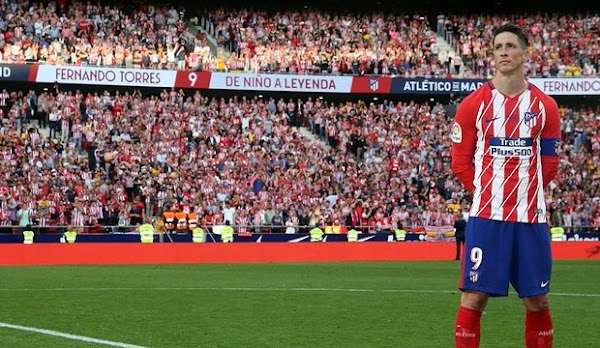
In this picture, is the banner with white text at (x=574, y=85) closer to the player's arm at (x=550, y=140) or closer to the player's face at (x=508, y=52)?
the player's arm at (x=550, y=140)

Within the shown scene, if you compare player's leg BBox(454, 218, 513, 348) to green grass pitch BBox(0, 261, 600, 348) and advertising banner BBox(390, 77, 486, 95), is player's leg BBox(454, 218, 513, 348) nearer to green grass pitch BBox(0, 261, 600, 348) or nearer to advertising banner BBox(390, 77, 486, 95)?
green grass pitch BBox(0, 261, 600, 348)

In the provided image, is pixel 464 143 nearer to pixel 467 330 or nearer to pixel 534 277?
pixel 534 277

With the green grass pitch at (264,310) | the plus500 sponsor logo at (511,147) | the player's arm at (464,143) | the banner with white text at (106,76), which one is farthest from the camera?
the banner with white text at (106,76)

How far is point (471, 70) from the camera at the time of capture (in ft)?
158

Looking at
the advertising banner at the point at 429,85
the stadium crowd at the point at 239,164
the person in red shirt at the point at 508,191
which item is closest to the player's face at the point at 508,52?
the person in red shirt at the point at 508,191

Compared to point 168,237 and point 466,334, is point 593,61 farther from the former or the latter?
point 466,334

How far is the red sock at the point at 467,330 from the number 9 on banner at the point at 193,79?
37285mm

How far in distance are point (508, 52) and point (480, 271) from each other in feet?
4.67

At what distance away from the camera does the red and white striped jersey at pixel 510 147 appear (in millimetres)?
7133

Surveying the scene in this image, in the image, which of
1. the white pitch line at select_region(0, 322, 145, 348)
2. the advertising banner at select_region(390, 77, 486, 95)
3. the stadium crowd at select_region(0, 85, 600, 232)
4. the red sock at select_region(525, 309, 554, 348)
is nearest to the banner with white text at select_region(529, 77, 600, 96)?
the stadium crowd at select_region(0, 85, 600, 232)

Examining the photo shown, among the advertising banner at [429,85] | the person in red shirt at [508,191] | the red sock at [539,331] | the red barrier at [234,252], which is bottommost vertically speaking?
the red barrier at [234,252]

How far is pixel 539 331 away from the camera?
723cm

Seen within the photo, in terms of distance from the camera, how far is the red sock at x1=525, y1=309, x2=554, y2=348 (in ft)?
23.7

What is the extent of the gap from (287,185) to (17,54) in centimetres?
1157
